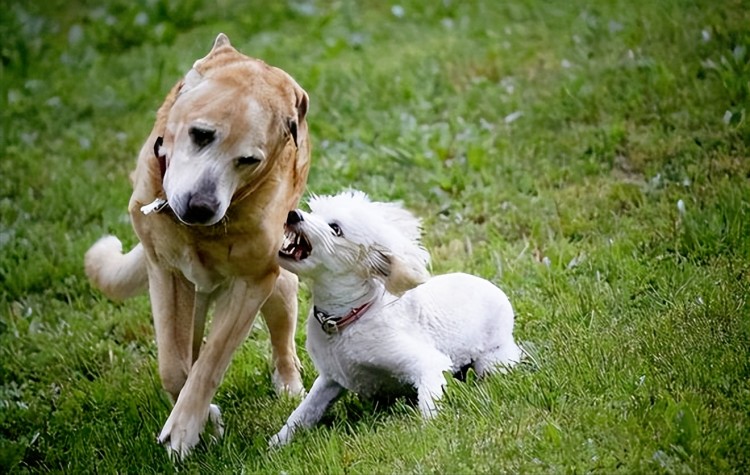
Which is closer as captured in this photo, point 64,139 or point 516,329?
point 516,329

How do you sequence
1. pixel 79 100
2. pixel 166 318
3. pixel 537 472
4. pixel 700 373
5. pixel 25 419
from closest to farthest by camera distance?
pixel 537 472
pixel 700 373
pixel 166 318
pixel 25 419
pixel 79 100

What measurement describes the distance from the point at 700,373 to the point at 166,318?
2.24 metres

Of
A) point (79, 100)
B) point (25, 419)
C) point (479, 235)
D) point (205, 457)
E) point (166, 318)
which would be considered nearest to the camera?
point (205, 457)

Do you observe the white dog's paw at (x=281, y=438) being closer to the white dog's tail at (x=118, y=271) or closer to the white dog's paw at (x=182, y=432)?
the white dog's paw at (x=182, y=432)

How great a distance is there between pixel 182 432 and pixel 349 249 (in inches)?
40.1

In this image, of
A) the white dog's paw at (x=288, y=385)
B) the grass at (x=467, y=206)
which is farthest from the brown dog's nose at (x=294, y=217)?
the white dog's paw at (x=288, y=385)

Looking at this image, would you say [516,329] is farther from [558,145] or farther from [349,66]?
[349,66]

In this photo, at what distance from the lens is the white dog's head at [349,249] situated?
4.47 m

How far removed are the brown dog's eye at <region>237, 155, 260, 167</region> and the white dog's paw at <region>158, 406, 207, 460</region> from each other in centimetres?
109

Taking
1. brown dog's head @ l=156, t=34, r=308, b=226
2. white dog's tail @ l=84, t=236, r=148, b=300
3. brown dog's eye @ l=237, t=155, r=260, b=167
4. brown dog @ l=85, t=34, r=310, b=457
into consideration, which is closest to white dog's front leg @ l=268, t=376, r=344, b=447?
brown dog @ l=85, t=34, r=310, b=457

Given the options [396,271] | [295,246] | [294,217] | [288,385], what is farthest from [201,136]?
[288,385]

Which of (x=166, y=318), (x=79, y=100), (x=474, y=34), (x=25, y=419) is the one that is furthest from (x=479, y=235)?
(x=79, y=100)

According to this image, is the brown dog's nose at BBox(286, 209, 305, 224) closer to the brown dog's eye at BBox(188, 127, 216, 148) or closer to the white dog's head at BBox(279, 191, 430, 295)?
the white dog's head at BBox(279, 191, 430, 295)

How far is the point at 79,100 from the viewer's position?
30.1ft
